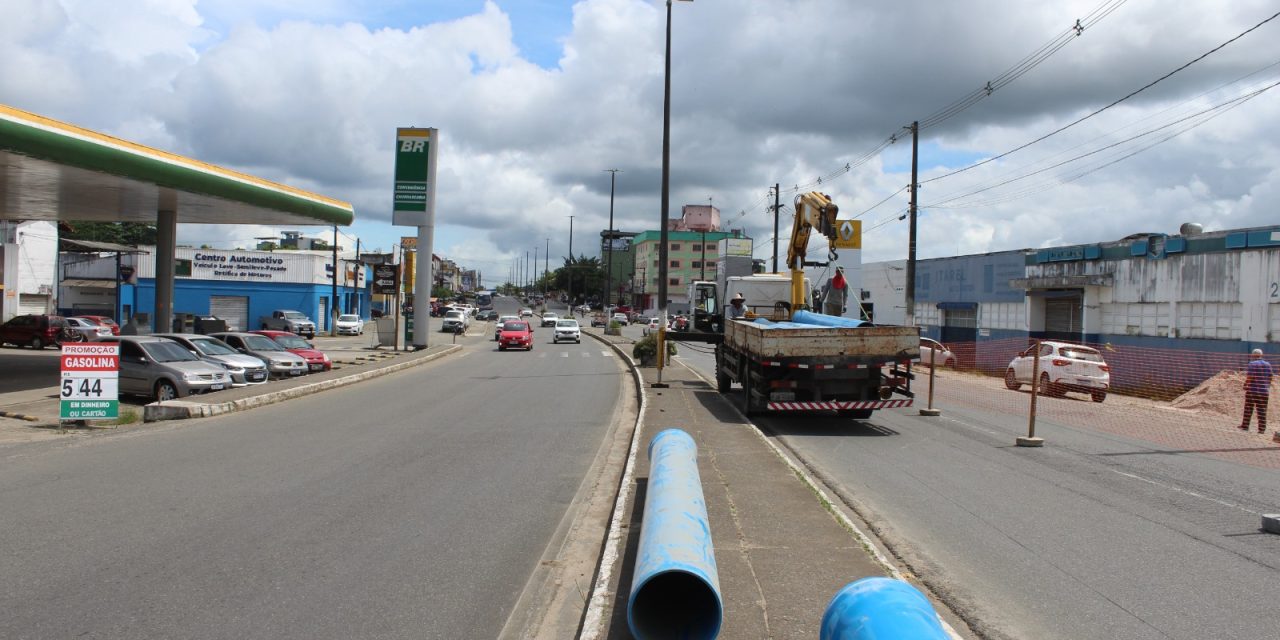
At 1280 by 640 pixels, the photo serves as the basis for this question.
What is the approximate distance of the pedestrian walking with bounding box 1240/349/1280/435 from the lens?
15.4m

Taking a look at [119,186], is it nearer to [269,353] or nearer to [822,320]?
[269,353]

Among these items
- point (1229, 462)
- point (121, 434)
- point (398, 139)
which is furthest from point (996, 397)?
point (398, 139)

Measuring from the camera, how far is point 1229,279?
2455 centimetres

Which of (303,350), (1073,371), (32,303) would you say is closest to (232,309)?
(32,303)

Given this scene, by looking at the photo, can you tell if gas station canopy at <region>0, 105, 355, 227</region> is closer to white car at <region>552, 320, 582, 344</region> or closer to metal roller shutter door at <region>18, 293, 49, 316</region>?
metal roller shutter door at <region>18, 293, 49, 316</region>

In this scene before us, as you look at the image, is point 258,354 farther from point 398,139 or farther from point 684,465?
point 684,465

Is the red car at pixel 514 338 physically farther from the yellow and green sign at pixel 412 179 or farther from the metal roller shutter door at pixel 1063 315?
the metal roller shutter door at pixel 1063 315

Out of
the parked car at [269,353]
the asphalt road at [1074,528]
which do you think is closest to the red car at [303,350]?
the parked car at [269,353]

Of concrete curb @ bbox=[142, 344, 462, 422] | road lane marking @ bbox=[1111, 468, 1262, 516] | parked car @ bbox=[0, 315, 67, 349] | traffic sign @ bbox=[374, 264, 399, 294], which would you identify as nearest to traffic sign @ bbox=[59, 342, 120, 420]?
concrete curb @ bbox=[142, 344, 462, 422]

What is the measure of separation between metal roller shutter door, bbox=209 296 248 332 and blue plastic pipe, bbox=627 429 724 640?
6068 centimetres

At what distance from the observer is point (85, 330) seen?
3684 cm

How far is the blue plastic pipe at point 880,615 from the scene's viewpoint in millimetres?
3344

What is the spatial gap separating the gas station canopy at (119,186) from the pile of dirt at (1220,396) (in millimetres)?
25432

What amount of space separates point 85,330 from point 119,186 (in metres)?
17.4
